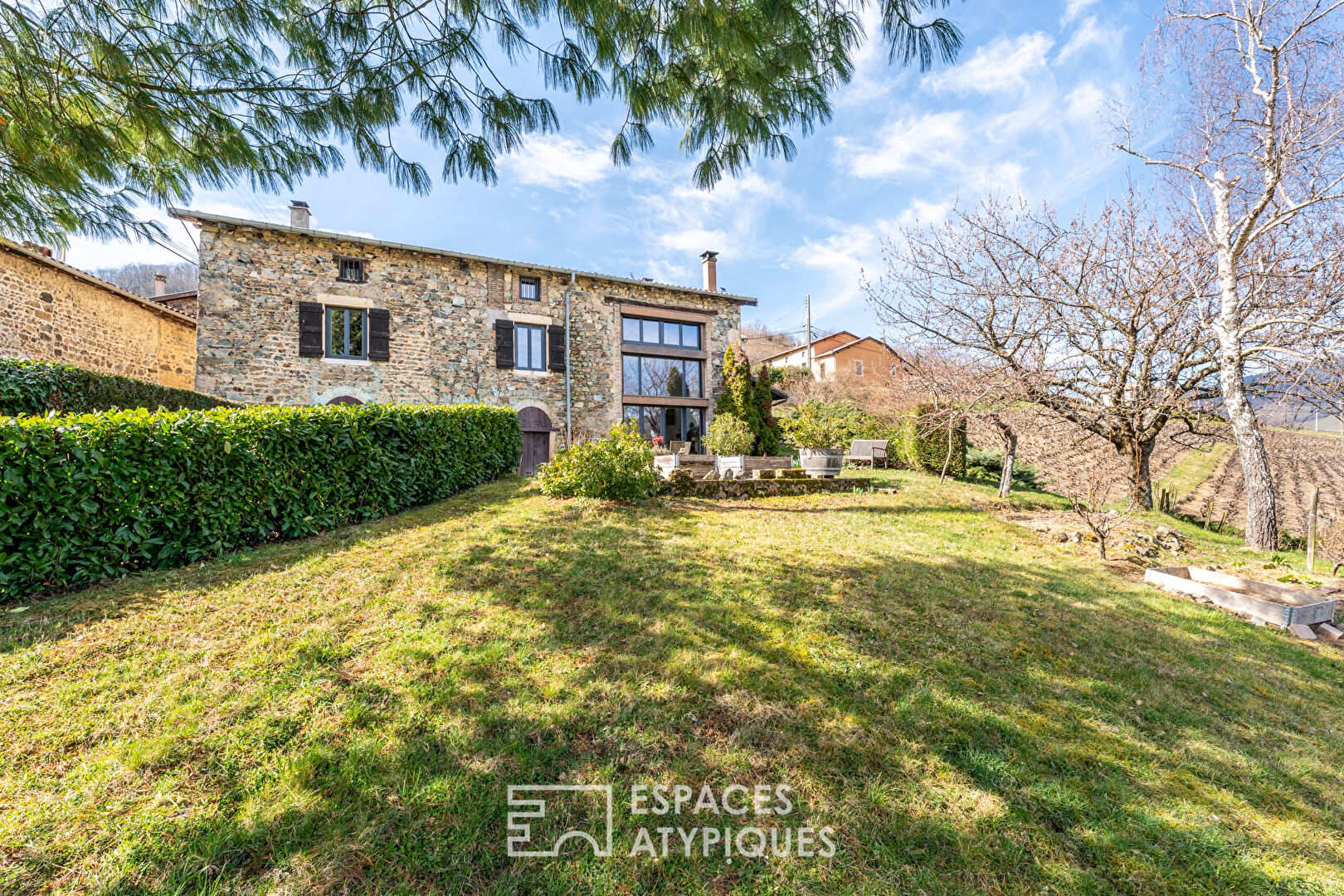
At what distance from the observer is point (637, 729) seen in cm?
242

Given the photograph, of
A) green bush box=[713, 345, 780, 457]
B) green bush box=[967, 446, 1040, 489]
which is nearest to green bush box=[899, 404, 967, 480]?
green bush box=[967, 446, 1040, 489]

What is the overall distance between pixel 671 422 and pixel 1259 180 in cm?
1317

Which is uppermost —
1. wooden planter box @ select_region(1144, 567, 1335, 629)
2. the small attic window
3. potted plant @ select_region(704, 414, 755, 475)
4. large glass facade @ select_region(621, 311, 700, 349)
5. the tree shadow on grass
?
the small attic window

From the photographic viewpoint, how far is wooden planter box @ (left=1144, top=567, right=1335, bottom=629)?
439cm

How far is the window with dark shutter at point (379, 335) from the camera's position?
1277 centimetres

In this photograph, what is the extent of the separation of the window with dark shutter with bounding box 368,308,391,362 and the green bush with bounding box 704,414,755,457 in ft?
29.1

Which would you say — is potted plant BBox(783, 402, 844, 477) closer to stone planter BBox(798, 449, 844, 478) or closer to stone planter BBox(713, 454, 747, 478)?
stone planter BBox(798, 449, 844, 478)

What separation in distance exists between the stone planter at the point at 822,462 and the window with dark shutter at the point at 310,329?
12.3m

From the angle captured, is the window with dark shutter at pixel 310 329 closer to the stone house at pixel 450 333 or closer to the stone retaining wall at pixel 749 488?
the stone house at pixel 450 333

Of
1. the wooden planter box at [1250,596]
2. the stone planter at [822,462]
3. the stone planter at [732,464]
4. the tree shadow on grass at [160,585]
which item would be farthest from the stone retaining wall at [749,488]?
the wooden planter box at [1250,596]

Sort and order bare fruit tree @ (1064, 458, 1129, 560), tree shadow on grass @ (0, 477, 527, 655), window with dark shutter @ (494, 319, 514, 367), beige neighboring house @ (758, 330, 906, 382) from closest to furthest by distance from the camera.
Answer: tree shadow on grass @ (0, 477, 527, 655) < bare fruit tree @ (1064, 458, 1129, 560) < window with dark shutter @ (494, 319, 514, 367) < beige neighboring house @ (758, 330, 906, 382)

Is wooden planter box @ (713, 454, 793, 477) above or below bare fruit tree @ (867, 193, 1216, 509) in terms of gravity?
below

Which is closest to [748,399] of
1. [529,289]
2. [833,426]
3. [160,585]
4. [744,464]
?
[833,426]

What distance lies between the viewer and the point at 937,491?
9820 mm
